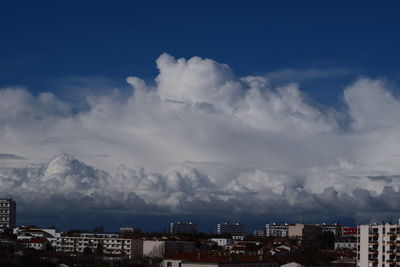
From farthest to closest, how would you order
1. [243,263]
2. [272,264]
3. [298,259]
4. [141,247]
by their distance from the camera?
[141,247]
[298,259]
[272,264]
[243,263]

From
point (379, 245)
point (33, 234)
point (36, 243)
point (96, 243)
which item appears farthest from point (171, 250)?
point (379, 245)

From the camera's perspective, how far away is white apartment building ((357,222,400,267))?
3327 inches

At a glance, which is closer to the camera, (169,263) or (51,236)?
(169,263)

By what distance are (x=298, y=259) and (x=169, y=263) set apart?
3620 centimetres

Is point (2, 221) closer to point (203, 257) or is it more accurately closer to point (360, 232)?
point (203, 257)

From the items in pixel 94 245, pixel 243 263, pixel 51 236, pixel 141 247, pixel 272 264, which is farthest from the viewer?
pixel 51 236

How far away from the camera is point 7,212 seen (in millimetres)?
166375

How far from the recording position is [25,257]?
96438mm

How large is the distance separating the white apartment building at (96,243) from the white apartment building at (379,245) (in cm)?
6252

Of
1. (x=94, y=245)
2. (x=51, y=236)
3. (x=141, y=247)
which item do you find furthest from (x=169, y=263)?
(x=51, y=236)

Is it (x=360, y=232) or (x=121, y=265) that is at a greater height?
(x=360, y=232)

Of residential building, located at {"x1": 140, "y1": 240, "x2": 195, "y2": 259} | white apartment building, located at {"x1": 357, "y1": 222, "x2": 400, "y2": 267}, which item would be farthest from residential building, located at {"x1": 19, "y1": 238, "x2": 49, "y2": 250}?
white apartment building, located at {"x1": 357, "y1": 222, "x2": 400, "y2": 267}

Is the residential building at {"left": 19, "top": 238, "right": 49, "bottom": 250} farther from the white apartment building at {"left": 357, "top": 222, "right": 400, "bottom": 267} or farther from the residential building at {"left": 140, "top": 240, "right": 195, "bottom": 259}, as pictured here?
the white apartment building at {"left": 357, "top": 222, "right": 400, "bottom": 267}

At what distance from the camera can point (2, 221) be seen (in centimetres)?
16738
